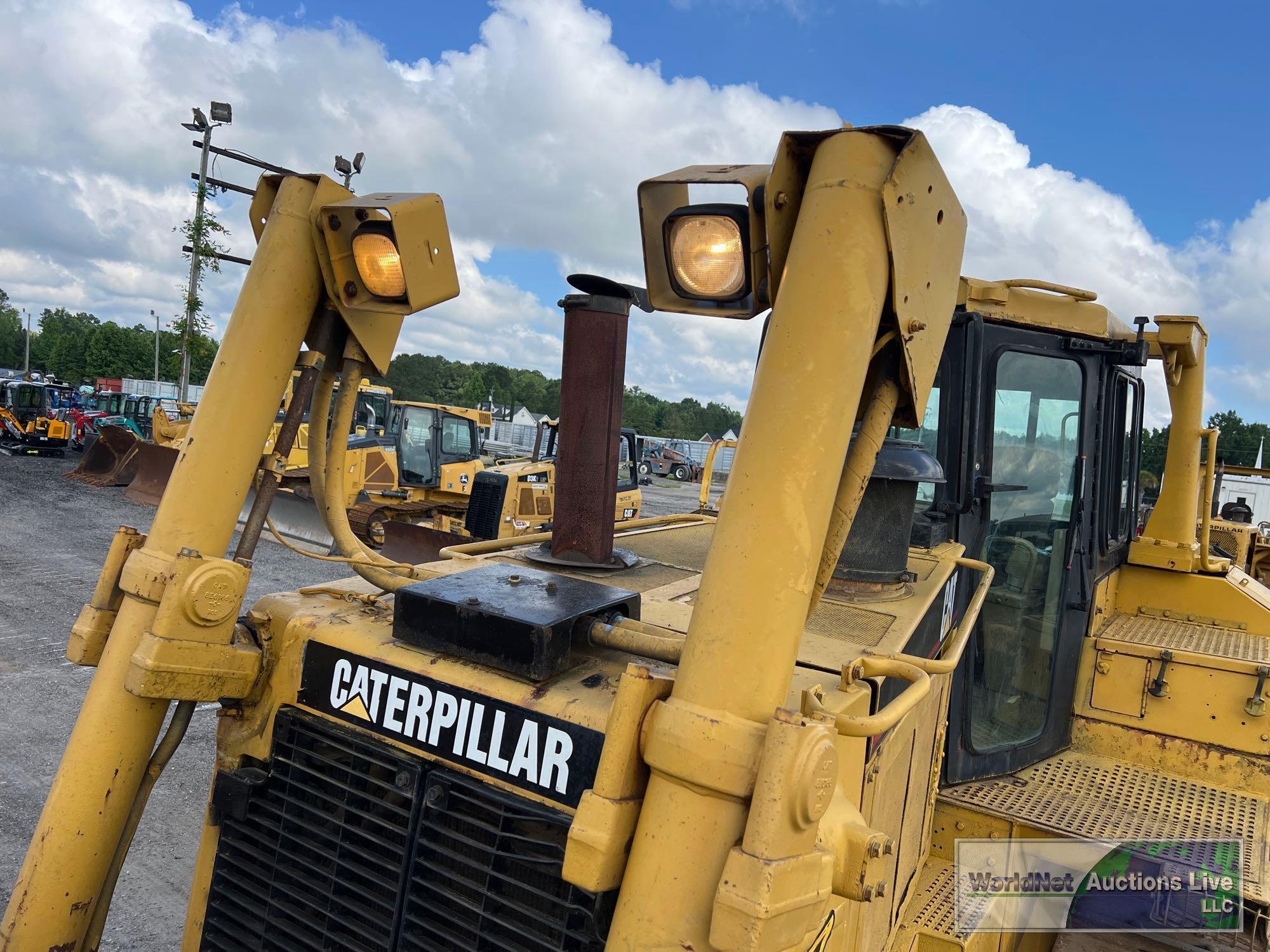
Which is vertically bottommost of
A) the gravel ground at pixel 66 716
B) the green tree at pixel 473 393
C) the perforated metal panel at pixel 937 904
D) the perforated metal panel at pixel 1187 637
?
the gravel ground at pixel 66 716

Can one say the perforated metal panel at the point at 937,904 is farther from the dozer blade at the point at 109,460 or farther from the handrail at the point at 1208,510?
the dozer blade at the point at 109,460

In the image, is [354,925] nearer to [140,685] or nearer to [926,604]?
[140,685]

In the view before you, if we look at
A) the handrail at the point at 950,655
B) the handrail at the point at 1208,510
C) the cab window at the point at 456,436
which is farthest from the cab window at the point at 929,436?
the cab window at the point at 456,436

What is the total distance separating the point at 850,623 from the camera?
7.50ft

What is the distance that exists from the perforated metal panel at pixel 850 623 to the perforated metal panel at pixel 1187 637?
2.07 meters

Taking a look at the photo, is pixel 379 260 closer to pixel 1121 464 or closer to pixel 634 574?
pixel 634 574

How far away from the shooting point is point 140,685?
6.36 feet

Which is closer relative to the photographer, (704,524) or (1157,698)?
(1157,698)

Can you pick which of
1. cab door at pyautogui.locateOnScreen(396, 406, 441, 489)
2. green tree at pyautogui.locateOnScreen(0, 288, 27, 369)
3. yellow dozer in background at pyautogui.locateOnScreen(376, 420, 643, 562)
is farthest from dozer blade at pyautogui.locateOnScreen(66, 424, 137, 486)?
green tree at pyautogui.locateOnScreen(0, 288, 27, 369)

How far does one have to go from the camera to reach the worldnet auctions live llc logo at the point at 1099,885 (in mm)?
2834

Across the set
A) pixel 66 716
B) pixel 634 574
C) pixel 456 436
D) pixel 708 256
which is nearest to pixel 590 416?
pixel 634 574

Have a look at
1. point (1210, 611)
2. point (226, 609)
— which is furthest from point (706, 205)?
point (1210, 611)

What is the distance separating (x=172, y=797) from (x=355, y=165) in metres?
16.6

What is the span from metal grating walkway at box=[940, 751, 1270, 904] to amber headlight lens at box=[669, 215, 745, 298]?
231cm
